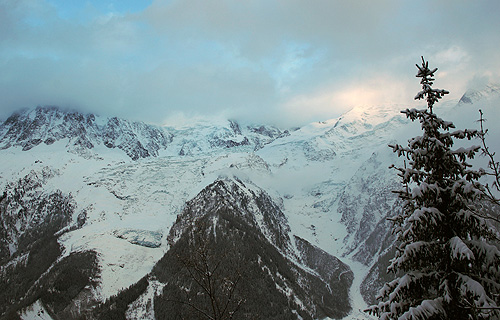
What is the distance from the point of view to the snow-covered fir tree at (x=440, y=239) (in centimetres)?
1290

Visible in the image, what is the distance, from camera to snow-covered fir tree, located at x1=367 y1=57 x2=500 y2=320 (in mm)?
12898

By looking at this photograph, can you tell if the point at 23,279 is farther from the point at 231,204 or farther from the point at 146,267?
the point at 231,204

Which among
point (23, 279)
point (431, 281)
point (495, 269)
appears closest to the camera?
point (495, 269)

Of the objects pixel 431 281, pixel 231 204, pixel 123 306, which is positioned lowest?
pixel 123 306

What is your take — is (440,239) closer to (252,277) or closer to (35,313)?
(252,277)

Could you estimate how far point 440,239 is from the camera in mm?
14234

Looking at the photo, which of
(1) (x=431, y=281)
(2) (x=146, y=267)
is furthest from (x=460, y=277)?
(2) (x=146, y=267)

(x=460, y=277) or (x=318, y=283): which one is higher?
(x=460, y=277)

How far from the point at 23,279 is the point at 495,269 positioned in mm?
210163

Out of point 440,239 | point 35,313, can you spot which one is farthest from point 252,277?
point 440,239

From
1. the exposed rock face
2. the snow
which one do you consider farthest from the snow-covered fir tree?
the snow

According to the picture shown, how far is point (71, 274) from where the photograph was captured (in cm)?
14275

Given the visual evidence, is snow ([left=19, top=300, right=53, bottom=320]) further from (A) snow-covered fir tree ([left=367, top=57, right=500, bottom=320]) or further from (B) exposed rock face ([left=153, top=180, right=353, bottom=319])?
(A) snow-covered fir tree ([left=367, top=57, right=500, bottom=320])

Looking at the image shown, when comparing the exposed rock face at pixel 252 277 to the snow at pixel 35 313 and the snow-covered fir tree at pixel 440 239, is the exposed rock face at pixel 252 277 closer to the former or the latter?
the snow at pixel 35 313
